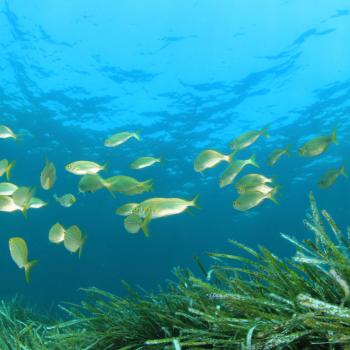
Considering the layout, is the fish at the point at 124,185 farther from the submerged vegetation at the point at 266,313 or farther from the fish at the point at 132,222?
the submerged vegetation at the point at 266,313

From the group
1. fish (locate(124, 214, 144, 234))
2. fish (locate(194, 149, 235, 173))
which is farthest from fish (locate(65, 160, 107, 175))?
fish (locate(194, 149, 235, 173))

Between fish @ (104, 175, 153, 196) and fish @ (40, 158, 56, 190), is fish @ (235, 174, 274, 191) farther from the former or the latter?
fish @ (40, 158, 56, 190)

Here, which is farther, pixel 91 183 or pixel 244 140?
pixel 244 140

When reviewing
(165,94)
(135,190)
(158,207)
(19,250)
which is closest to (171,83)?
(165,94)

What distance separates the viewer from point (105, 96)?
23.2m

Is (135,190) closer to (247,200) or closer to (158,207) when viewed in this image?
(158,207)

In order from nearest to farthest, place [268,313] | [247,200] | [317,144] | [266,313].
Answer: [266,313] < [268,313] < [247,200] < [317,144]

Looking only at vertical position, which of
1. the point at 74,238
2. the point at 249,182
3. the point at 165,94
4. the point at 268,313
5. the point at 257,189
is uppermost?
the point at 268,313

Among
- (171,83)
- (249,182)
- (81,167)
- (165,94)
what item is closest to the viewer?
(249,182)

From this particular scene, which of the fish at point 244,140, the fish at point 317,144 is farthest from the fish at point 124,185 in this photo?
the fish at point 317,144

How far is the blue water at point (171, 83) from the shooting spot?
1833 centimetres

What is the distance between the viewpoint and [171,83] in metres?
22.1

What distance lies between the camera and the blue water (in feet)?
60.1

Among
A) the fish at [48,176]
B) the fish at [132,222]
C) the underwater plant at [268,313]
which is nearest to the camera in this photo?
the underwater plant at [268,313]
